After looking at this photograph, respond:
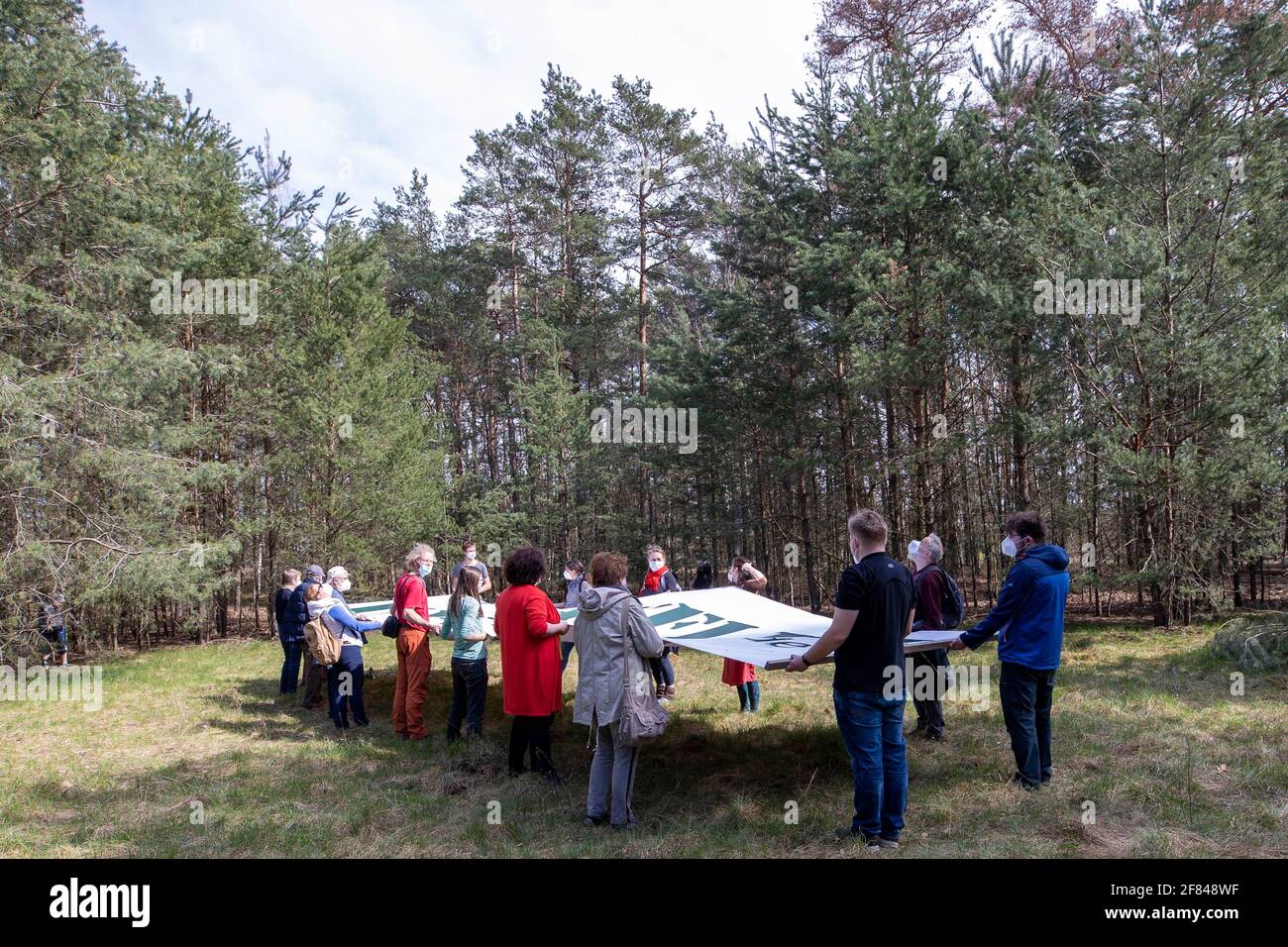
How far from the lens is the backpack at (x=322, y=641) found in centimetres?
723

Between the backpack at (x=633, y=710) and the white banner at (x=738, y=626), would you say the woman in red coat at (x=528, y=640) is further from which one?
the backpack at (x=633, y=710)

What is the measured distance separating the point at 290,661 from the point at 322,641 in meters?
2.51

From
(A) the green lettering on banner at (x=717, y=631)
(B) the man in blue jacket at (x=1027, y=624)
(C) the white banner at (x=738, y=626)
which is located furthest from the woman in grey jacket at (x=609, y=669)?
(B) the man in blue jacket at (x=1027, y=624)

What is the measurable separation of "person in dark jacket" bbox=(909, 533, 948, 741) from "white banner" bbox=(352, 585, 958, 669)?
1.34ft

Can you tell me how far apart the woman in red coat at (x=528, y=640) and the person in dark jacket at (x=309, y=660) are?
146 inches

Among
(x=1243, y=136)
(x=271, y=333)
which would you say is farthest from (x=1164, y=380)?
(x=271, y=333)

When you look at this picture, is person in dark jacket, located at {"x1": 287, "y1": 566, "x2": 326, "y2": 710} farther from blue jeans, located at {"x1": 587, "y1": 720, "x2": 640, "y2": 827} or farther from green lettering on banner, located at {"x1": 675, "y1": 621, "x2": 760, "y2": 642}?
blue jeans, located at {"x1": 587, "y1": 720, "x2": 640, "y2": 827}

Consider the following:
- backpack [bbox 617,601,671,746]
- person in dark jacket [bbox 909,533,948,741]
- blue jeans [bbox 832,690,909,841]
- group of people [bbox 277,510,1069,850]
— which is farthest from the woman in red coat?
person in dark jacket [bbox 909,533,948,741]

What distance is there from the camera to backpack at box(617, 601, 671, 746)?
14.9ft

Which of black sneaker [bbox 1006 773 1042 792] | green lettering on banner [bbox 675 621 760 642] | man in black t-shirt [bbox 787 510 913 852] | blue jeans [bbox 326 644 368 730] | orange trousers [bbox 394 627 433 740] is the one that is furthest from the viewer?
blue jeans [bbox 326 644 368 730]

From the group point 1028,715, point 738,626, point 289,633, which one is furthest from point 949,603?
point 289,633

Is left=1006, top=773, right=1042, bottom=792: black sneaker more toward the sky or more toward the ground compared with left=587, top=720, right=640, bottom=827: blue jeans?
more toward the ground

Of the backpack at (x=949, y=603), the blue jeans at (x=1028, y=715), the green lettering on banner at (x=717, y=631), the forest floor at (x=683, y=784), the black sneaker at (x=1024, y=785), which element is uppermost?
the backpack at (x=949, y=603)

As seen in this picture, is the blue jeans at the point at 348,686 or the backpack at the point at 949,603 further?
the blue jeans at the point at 348,686
